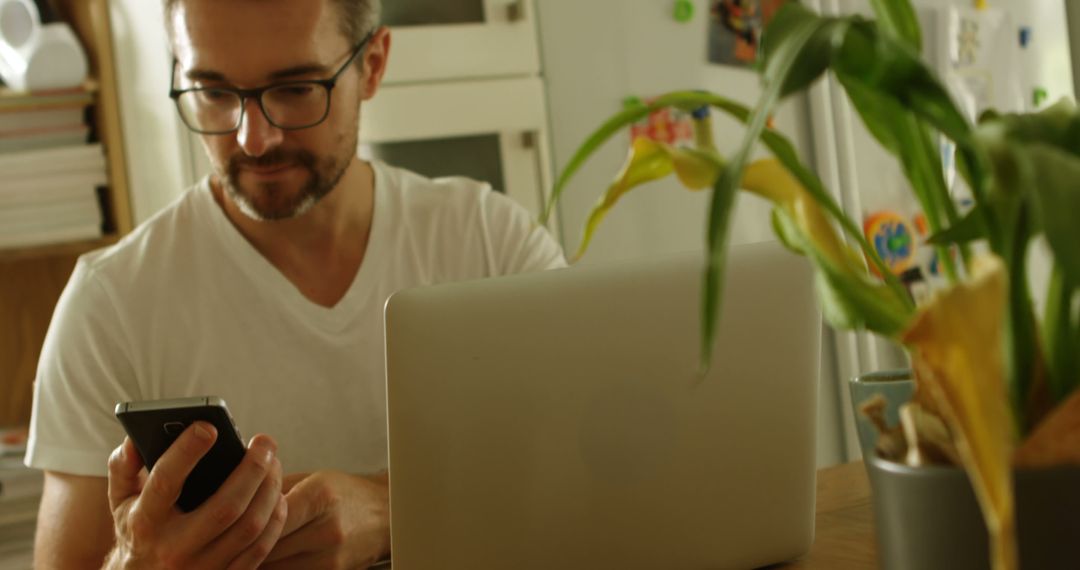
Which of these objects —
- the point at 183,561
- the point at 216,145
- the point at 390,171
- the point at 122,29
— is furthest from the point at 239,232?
the point at 122,29

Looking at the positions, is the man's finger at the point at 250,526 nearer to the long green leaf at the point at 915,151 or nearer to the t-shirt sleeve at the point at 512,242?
the long green leaf at the point at 915,151

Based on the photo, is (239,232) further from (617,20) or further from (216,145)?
(617,20)

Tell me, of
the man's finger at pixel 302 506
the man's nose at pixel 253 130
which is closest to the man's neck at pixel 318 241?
the man's nose at pixel 253 130

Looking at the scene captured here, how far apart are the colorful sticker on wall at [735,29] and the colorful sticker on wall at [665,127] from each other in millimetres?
168

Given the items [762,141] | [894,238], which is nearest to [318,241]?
[762,141]

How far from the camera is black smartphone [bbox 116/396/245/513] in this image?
0.88 metres

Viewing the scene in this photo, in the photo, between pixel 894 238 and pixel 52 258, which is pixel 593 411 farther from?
pixel 894 238

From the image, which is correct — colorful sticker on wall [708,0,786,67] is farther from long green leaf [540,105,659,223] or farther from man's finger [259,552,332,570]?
long green leaf [540,105,659,223]

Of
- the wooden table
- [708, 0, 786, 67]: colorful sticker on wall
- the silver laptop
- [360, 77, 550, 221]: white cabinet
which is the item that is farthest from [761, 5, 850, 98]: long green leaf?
[708, 0, 786, 67]: colorful sticker on wall

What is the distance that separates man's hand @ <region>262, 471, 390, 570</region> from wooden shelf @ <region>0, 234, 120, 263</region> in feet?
4.00

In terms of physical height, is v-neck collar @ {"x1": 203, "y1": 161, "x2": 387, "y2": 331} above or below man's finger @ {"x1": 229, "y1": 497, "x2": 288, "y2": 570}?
above

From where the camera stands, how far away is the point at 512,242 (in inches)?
64.9

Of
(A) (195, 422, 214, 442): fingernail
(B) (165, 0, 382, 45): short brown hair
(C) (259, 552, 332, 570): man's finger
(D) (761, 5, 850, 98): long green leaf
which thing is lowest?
(C) (259, 552, 332, 570): man's finger

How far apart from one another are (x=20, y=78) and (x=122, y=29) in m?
0.20
